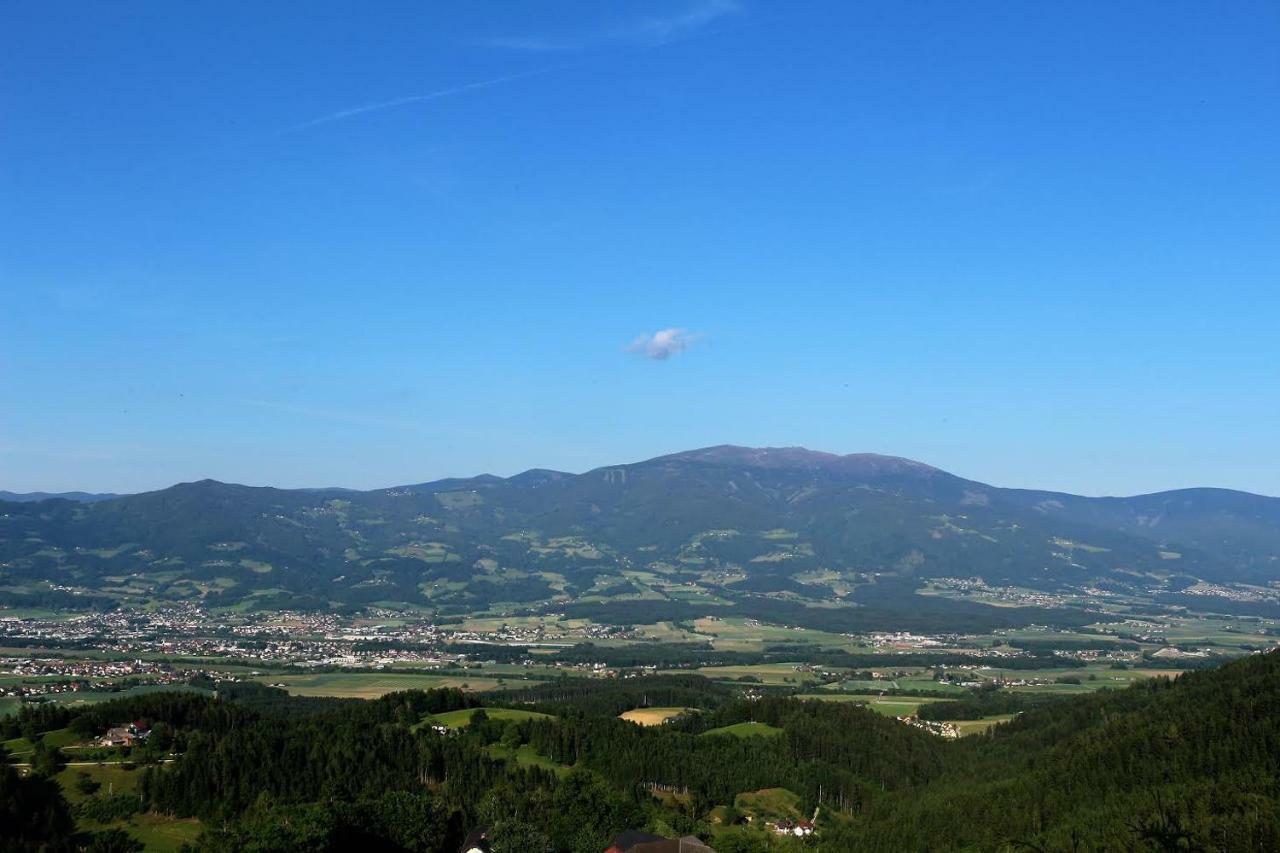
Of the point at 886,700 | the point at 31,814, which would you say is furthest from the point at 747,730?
the point at 31,814

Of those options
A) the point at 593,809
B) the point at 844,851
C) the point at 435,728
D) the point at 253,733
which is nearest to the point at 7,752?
the point at 253,733

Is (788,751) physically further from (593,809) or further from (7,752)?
(7,752)

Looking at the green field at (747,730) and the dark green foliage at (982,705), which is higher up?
the green field at (747,730)

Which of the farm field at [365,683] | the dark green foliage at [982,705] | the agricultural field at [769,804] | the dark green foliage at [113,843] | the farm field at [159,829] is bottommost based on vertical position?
the farm field at [365,683]

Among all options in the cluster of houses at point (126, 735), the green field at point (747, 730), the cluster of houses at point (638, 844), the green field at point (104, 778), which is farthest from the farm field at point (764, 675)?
the cluster of houses at point (638, 844)

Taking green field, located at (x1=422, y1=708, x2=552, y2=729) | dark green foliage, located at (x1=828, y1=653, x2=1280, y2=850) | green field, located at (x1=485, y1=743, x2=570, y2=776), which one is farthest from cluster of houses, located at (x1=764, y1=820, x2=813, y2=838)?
green field, located at (x1=422, y1=708, x2=552, y2=729)

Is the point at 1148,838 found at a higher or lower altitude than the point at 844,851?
higher

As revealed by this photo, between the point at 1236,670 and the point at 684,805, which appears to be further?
the point at 1236,670

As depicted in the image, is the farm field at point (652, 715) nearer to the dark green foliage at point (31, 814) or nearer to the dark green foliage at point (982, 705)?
the dark green foliage at point (982, 705)
